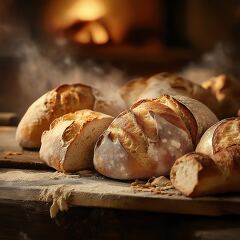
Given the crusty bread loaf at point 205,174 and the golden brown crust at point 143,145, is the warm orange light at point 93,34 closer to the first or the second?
the golden brown crust at point 143,145

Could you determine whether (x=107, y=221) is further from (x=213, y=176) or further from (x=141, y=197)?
(x=213, y=176)

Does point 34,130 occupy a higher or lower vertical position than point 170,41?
lower

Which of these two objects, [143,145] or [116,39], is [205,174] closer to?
[143,145]

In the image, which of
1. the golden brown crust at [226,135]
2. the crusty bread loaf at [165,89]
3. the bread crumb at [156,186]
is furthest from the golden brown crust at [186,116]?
the crusty bread loaf at [165,89]

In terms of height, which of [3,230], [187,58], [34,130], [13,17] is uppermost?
[13,17]

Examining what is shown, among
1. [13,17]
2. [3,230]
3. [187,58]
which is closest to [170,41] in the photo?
[187,58]
